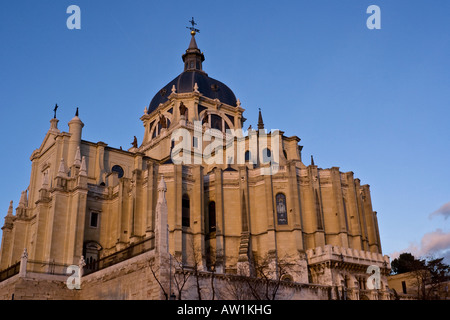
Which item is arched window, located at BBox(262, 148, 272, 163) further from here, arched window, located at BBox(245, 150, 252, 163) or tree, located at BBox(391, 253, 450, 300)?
tree, located at BBox(391, 253, 450, 300)

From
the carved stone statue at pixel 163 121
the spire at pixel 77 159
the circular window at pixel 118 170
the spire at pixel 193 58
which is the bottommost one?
the spire at pixel 77 159

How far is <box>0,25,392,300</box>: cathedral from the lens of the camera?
4453 centimetres

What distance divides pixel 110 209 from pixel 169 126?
1754 centimetres

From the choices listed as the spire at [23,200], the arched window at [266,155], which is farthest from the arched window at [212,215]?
the spire at [23,200]

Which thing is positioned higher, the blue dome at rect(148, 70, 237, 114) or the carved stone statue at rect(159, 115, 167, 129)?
the blue dome at rect(148, 70, 237, 114)

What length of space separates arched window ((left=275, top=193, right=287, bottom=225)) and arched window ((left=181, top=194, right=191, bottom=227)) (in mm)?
8698

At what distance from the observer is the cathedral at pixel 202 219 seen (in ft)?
146

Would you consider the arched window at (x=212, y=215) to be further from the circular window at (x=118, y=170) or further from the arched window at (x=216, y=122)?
the arched window at (x=216, y=122)

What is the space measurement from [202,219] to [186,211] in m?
2.05

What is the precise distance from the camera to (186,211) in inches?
2079

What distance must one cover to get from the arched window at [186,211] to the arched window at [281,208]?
870 cm

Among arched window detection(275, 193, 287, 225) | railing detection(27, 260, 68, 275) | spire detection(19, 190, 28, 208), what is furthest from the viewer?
spire detection(19, 190, 28, 208)

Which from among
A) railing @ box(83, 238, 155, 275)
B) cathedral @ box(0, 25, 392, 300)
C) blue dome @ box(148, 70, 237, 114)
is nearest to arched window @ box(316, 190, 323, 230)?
cathedral @ box(0, 25, 392, 300)

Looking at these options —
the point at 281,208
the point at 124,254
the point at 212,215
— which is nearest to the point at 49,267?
the point at 124,254
